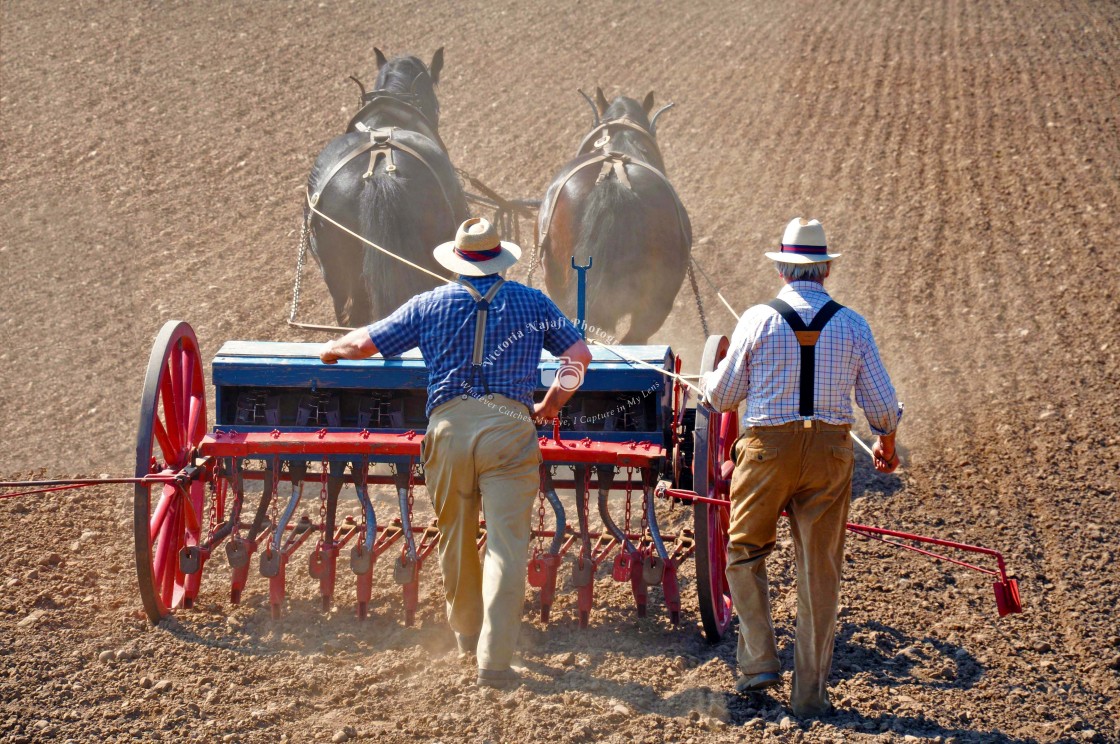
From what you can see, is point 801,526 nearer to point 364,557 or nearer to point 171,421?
point 364,557

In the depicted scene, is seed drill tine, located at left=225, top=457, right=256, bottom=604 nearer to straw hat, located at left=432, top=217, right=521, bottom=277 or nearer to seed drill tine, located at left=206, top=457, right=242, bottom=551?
seed drill tine, located at left=206, top=457, right=242, bottom=551

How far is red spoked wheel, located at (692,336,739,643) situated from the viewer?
4.72m

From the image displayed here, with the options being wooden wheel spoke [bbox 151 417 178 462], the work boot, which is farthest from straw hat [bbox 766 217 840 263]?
wooden wheel spoke [bbox 151 417 178 462]

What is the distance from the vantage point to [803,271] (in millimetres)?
4242

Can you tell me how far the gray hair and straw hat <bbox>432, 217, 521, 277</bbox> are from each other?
991 mm

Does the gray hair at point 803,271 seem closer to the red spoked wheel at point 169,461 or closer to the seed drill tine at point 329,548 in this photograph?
the seed drill tine at point 329,548

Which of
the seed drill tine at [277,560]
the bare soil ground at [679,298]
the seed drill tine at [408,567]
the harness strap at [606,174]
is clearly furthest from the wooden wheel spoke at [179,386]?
the harness strap at [606,174]

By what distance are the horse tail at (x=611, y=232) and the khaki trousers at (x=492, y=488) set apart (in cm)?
335

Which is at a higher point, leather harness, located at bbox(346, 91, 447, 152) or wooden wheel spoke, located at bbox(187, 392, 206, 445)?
leather harness, located at bbox(346, 91, 447, 152)

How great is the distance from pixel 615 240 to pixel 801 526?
3.76 meters

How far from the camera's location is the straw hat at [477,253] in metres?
4.52

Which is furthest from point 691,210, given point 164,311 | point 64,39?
point 64,39

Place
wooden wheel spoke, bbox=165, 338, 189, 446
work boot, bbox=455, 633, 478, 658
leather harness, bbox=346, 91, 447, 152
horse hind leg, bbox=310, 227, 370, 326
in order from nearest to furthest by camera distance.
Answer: work boot, bbox=455, 633, 478, 658 → wooden wheel spoke, bbox=165, 338, 189, 446 → horse hind leg, bbox=310, 227, 370, 326 → leather harness, bbox=346, 91, 447, 152

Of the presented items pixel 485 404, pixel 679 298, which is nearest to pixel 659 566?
pixel 485 404
